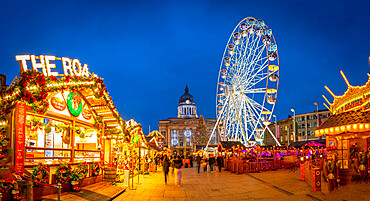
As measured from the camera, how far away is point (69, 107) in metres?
13.1

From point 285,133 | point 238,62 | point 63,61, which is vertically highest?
point 238,62

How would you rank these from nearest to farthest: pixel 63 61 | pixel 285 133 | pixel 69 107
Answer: pixel 63 61 → pixel 69 107 → pixel 285 133

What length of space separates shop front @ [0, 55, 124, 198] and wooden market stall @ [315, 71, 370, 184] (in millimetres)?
10189

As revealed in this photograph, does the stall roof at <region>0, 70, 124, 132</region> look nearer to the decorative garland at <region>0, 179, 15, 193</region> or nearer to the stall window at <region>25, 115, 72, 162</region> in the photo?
the stall window at <region>25, 115, 72, 162</region>

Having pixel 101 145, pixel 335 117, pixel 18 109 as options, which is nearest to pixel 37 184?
pixel 18 109

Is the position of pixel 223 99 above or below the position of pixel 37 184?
above

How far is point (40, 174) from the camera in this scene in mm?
10586

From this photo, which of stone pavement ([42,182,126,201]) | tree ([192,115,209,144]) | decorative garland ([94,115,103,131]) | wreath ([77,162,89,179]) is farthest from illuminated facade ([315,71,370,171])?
tree ([192,115,209,144])

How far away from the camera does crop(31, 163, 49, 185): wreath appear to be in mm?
10281

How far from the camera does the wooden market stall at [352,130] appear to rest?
12.9m

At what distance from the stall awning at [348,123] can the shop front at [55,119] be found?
1064 cm

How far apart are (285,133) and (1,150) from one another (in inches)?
3537

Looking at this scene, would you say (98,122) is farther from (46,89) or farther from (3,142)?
(3,142)

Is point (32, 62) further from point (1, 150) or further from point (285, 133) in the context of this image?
point (285, 133)
